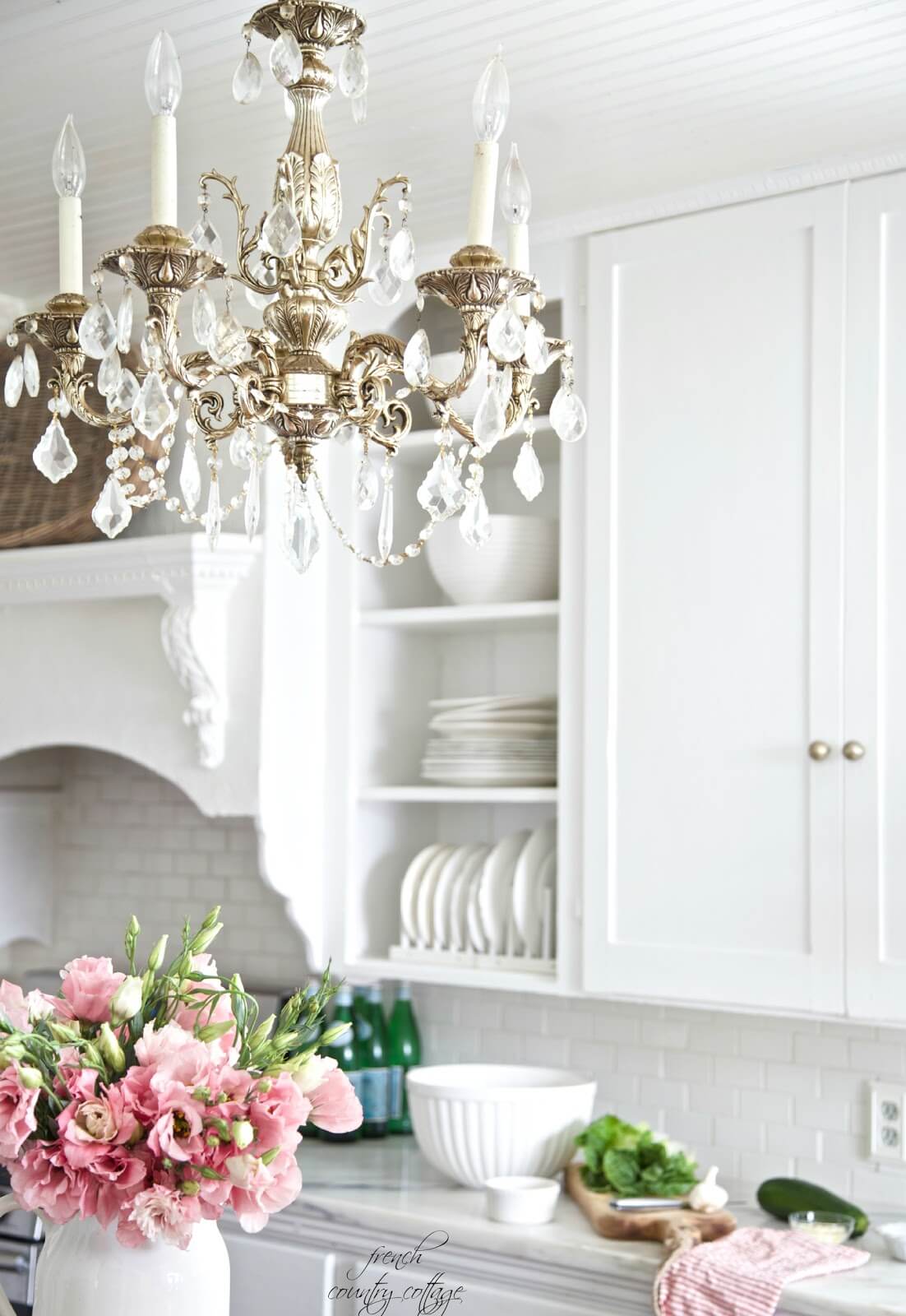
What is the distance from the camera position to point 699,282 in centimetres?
256

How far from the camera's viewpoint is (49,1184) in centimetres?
137

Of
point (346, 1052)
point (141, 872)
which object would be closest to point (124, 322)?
point (346, 1052)

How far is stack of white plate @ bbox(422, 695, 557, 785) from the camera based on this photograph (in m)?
2.80

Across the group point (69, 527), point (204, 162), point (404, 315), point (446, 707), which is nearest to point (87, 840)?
point (69, 527)

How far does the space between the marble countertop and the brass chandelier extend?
1324 millimetres

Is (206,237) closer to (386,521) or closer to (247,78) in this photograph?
(247,78)

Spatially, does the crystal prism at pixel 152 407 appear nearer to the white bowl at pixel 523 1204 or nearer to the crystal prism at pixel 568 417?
the crystal prism at pixel 568 417

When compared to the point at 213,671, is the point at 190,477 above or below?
above

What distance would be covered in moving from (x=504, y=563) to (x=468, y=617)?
126 mm

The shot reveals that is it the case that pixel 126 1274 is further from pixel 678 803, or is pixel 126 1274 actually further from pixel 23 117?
pixel 23 117

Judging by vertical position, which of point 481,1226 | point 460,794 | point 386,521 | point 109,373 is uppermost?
point 109,373

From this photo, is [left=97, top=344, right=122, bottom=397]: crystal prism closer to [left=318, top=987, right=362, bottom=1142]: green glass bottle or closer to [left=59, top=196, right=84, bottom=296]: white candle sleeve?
[left=59, top=196, right=84, bottom=296]: white candle sleeve

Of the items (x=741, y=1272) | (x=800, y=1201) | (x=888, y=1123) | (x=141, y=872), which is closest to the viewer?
(x=741, y=1272)

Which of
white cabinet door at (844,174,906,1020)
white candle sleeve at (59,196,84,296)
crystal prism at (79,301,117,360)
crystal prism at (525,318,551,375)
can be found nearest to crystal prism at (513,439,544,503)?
crystal prism at (525,318,551,375)
